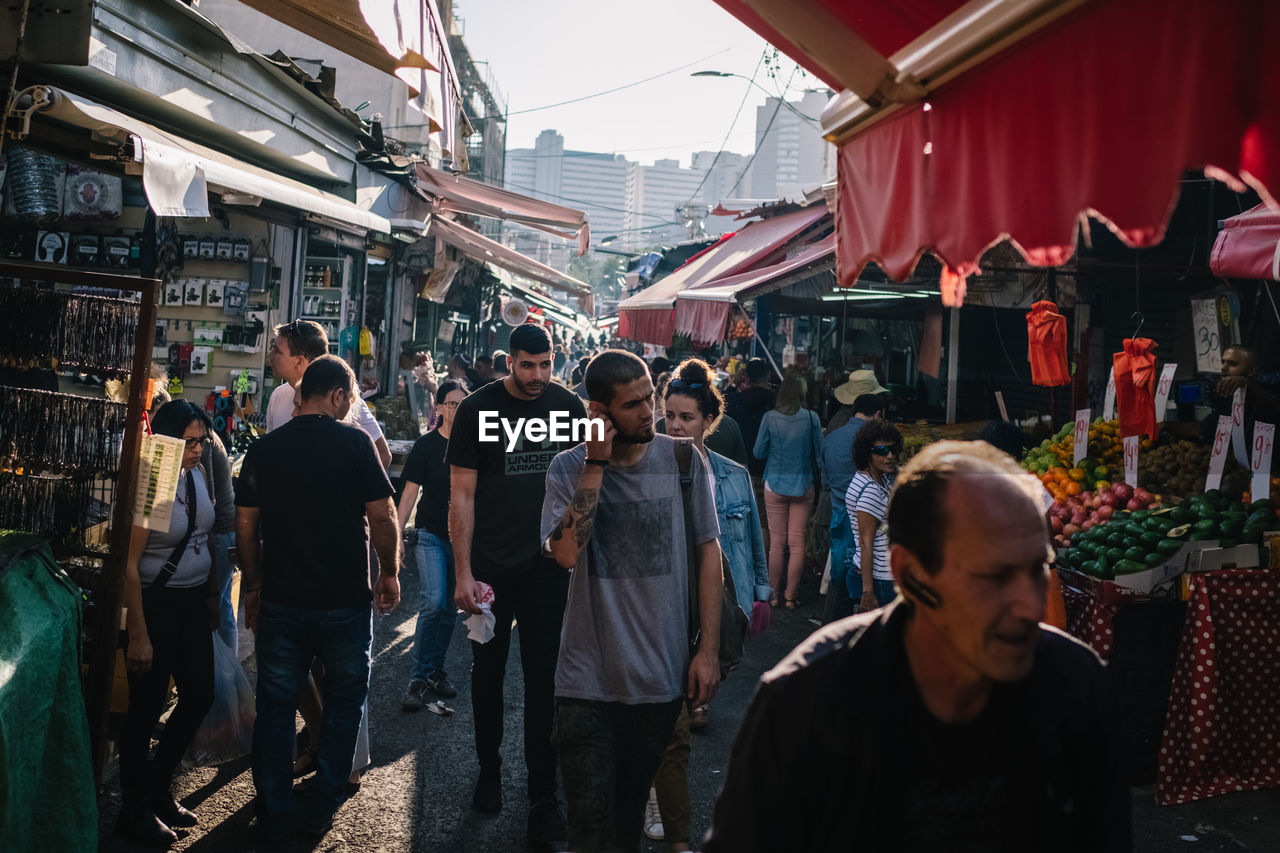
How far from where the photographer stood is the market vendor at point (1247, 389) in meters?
6.43

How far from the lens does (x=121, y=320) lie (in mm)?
4129

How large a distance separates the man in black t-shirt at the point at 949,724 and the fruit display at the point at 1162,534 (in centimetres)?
388

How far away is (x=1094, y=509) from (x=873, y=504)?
1.69m

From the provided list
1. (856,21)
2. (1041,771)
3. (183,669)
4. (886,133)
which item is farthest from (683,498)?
(183,669)

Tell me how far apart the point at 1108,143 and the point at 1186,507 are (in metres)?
4.56

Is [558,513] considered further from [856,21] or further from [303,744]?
[303,744]

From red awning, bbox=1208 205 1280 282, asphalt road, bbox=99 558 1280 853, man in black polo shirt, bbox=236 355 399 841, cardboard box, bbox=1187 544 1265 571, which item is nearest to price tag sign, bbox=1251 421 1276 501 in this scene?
cardboard box, bbox=1187 544 1265 571

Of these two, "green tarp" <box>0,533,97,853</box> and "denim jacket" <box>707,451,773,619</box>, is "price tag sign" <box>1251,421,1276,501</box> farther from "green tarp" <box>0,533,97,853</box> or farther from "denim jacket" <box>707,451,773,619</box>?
"green tarp" <box>0,533,97,853</box>

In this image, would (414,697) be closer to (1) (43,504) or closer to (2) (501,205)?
(1) (43,504)

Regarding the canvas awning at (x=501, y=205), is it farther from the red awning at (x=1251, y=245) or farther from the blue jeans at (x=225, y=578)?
the red awning at (x=1251, y=245)

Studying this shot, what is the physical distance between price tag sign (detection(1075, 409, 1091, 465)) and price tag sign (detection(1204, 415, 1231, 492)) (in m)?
1.03

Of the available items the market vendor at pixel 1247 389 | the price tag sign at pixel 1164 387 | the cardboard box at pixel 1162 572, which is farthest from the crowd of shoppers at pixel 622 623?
the market vendor at pixel 1247 389

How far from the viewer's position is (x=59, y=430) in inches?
161

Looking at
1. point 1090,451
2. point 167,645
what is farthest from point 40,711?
point 1090,451
